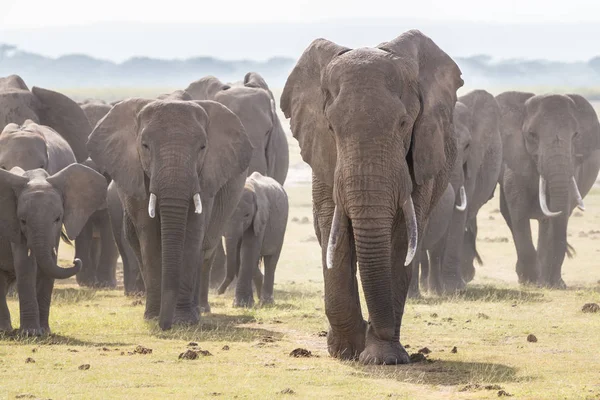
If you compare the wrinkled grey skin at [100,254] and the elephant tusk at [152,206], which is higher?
the elephant tusk at [152,206]

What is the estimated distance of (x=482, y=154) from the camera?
19.8 metres

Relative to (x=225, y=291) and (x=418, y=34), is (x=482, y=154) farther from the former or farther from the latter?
(x=418, y=34)

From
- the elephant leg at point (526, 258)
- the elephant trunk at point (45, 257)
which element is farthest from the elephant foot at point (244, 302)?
the elephant leg at point (526, 258)

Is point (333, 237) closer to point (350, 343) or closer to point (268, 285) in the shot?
point (350, 343)

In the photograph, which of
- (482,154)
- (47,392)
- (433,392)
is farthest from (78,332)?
(482,154)

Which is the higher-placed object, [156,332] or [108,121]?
[108,121]

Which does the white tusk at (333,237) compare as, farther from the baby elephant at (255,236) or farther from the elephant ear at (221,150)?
the baby elephant at (255,236)

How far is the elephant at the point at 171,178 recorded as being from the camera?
12977 millimetres

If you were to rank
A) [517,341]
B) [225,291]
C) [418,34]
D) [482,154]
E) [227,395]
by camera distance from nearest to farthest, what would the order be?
[227,395] → [418,34] → [517,341] → [225,291] → [482,154]

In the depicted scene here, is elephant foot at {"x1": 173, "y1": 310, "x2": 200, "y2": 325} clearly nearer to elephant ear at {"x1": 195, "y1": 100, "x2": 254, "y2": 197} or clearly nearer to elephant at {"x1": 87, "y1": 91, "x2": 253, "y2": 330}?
elephant at {"x1": 87, "y1": 91, "x2": 253, "y2": 330}

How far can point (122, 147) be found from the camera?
1378cm

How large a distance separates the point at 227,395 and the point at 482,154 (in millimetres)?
11374

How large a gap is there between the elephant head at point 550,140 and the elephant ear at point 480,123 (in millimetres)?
616

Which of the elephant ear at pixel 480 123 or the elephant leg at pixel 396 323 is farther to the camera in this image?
the elephant ear at pixel 480 123
